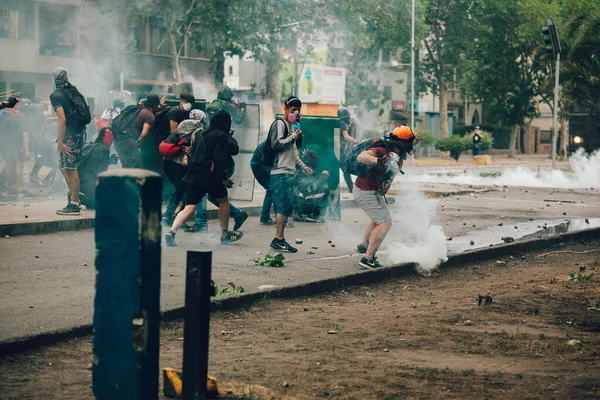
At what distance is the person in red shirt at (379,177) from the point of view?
352 inches

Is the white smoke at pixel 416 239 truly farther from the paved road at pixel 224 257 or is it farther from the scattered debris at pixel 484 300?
the scattered debris at pixel 484 300

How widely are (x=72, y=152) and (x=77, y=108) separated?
0.58m

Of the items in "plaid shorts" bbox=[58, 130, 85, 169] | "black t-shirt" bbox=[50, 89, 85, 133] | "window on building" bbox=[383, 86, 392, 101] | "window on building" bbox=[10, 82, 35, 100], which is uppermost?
"window on building" bbox=[383, 86, 392, 101]

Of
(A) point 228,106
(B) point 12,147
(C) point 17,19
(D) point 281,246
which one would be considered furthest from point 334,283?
(C) point 17,19

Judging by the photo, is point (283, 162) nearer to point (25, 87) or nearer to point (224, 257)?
point (224, 257)

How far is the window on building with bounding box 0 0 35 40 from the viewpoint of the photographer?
37281 millimetres

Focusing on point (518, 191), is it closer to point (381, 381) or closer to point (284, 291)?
point (284, 291)

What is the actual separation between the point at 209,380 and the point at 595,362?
2.31 metres

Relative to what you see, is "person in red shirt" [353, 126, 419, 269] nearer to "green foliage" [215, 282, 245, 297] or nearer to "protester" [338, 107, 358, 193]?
"green foliage" [215, 282, 245, 297]

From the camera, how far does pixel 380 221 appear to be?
29.9 ft

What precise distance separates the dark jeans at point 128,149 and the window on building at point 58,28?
1080 inches

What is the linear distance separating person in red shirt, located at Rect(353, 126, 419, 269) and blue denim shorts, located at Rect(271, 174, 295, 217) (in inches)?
42.8

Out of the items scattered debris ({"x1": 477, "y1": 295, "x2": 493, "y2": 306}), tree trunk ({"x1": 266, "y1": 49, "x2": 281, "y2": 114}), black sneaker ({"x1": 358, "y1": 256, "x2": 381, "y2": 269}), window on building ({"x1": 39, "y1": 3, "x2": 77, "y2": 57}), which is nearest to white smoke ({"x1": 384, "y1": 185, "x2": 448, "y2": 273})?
black sneaker ({"x1": 358, "y1": 256, "x2": 381, "y2": 269})

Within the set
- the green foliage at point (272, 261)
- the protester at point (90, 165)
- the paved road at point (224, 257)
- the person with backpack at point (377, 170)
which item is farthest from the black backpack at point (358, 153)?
the protester at point (90, 165)
